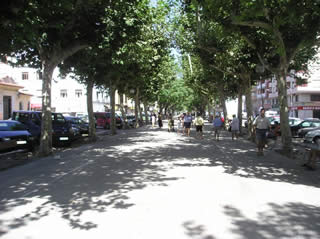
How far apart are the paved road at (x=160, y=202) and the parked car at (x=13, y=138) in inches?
96.6

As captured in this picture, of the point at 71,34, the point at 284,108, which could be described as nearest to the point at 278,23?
the point at 284,108

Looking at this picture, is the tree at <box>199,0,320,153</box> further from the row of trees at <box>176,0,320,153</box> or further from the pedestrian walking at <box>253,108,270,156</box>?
the pedestrian walking at <box>253,108,270,156</box>

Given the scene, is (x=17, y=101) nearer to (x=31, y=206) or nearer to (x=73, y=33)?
(x=73, y=33)

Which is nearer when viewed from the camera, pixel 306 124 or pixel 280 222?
pixel 280 222

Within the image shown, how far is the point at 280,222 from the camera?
4578 millimetres

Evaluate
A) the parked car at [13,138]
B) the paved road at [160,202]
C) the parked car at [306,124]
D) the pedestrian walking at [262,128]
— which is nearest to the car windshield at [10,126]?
the parked car at [13,138]

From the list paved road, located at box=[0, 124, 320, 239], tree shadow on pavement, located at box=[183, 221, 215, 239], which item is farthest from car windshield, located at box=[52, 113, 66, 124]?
tree shadow on pavement, located at box=[183, 221, 215, 239]

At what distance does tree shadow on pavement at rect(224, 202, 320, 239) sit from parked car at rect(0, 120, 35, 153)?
905cm

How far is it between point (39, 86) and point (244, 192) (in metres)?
50.9

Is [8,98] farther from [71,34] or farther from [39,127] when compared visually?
[71,34]

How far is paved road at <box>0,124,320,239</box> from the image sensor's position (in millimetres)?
4285

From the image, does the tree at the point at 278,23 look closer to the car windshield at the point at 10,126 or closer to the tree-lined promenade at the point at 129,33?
the tree-lined promenade at the point at 129,33

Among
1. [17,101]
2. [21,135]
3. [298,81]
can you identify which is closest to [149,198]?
[21,135]

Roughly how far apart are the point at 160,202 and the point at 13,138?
8.41 meters
